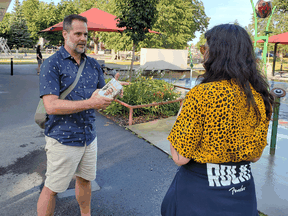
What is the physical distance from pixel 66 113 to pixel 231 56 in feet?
4.03

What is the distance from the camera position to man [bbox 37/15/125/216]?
1908 mm

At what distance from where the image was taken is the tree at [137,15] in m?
8.83

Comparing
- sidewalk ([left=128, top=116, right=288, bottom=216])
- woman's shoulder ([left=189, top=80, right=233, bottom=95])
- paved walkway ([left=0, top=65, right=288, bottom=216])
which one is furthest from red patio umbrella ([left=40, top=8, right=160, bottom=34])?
woman's shoulder ([left=189, top=80, right=233, bottom=95])

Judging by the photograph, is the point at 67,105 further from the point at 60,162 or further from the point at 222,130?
the point at 222,130

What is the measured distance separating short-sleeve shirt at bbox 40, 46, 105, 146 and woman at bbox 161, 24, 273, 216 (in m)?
0.97

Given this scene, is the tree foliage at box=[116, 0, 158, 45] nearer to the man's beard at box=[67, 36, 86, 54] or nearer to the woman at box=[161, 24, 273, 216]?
the man's beard at box=[67, 36, 86, 54]

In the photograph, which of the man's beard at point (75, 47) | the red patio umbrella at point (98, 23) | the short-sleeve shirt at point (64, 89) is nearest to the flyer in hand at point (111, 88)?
the short-sleeve shirt at point (64, 89)

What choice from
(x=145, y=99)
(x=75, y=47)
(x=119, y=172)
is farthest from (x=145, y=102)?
(x=75, y=47)

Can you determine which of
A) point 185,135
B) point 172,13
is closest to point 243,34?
point 185,135

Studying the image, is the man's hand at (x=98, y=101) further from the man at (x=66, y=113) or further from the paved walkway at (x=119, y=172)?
the paved walkway at (x=119, y=172)

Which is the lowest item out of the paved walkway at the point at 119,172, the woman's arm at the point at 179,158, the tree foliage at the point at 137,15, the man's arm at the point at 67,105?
the paved walkway at the point at 119,172

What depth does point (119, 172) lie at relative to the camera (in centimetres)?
384

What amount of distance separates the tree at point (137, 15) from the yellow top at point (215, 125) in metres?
8.12

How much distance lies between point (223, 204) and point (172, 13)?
92.1 ft
